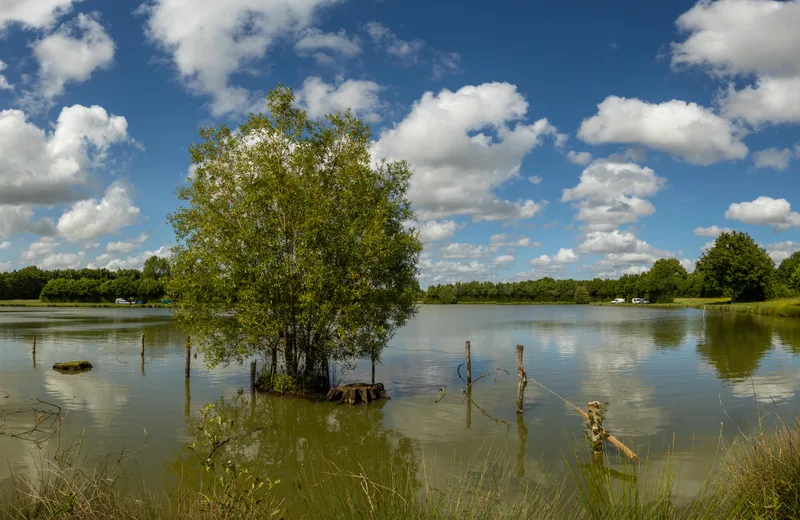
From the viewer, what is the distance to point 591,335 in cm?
6331

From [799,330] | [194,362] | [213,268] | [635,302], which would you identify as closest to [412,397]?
[213,268]

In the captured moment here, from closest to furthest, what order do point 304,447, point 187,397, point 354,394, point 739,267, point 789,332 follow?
point 304,447, point 354,394, point 187,397, point 789,332, point 739,267

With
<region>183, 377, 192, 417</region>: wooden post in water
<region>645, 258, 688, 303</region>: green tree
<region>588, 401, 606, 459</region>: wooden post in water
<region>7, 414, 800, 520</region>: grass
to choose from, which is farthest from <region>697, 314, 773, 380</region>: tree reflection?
<region>645, 258, 688, 303</region>: green tree

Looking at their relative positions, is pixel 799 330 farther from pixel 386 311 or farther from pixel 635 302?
pixel 635 302

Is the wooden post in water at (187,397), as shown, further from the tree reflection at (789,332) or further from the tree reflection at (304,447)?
the tree reflection at (789,332)

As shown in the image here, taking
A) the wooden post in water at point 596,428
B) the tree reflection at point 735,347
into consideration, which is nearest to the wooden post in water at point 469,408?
the wooden post in water at point 596,428

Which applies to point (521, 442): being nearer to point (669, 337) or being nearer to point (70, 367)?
point (70, 367)

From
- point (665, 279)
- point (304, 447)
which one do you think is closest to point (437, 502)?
point (304, 447)

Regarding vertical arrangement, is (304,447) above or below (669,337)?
above

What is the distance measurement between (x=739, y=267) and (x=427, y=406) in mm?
107035

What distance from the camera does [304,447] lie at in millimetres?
18656

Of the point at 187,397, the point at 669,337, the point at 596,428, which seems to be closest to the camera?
the point at 596,428

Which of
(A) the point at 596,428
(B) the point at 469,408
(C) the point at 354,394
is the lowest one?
(B) the point at 469,408

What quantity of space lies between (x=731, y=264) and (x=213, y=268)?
374 feet
